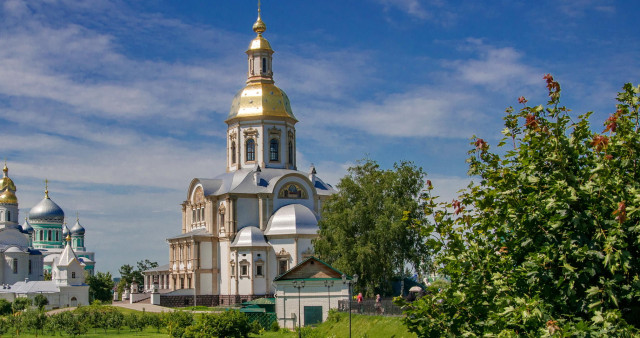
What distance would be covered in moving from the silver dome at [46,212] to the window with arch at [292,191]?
50.4 meters

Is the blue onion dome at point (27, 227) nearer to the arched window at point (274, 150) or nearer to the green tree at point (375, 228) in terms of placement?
the arched window at point (274, 150)

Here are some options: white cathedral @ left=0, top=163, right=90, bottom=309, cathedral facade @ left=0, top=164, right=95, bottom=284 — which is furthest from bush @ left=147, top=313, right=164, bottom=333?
cathedral facade @ left=0, top=164, right=95, bottom=284

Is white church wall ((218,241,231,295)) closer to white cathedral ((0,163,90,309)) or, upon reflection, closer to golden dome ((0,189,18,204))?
white cathedral ((0,163,90,309))

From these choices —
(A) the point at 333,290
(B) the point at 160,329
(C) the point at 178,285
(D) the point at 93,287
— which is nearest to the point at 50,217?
(D) the point at 93,287

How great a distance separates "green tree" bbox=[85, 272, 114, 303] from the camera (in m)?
64.7

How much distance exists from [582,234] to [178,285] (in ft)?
147

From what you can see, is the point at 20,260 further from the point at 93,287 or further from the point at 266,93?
the point at 266,93

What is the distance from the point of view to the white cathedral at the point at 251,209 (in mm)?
47688

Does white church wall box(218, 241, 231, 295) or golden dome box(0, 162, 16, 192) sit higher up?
golden dome box(0, 162, 16, 192)

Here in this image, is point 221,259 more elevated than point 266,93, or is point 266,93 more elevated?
point 266,93

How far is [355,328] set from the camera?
86.5 ft

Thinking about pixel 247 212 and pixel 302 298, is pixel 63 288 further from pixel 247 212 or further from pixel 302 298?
pixel 302 298

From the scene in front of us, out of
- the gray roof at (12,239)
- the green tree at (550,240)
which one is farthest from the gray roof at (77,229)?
the green tree at (550,240)

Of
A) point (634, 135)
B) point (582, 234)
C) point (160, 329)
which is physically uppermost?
point (634, 135)
